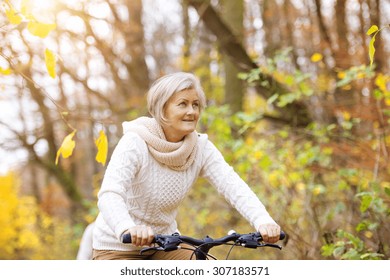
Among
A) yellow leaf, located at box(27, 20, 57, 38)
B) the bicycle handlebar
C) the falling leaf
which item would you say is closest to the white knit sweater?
the bicycle handlebar

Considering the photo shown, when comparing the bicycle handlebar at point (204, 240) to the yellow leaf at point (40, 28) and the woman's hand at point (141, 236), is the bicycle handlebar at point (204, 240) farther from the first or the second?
the yellow leaf at point (40, 28)

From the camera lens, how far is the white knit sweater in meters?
2.73

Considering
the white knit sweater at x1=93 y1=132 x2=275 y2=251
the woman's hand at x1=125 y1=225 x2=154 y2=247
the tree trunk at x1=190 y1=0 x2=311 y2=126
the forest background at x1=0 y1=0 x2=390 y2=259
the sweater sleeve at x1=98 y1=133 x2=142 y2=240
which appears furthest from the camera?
the tree trunk at x1=190 y1=0 x2=311 y2=126

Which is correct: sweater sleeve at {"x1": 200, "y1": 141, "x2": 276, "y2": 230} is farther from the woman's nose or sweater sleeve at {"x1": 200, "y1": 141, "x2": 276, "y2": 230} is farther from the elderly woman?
the woman's nose

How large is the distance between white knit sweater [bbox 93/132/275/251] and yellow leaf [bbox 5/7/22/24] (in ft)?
2.48

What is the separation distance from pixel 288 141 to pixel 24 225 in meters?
12.5

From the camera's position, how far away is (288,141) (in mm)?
6711

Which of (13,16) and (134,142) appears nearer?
(13,16)

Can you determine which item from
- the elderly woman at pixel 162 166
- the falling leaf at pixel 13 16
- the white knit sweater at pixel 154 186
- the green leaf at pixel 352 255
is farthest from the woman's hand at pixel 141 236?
the green leaf at pixel 352 255

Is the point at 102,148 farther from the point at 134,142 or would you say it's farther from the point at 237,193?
the point at 237,193

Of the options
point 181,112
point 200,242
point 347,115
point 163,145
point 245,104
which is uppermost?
point 245,104

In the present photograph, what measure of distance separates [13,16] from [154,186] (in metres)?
1.05

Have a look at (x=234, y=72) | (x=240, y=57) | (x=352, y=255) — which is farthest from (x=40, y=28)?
(x=234, y=72)

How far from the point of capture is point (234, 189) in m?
2.95
